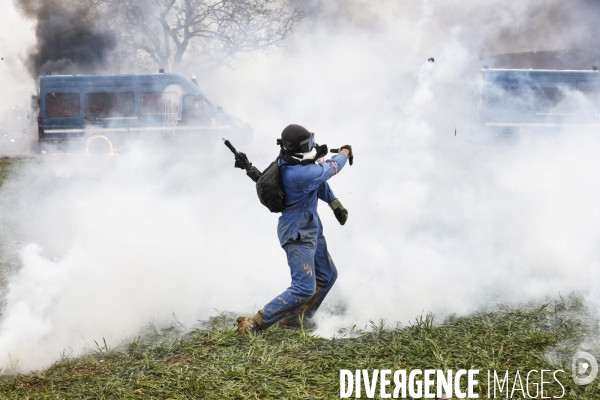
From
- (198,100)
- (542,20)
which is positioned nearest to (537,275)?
(542,20)

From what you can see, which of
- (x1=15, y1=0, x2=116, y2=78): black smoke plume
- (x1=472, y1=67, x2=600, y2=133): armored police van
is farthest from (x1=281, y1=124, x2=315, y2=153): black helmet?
(x1=15, y1=0, x2=116, y2=78): black smoke plume

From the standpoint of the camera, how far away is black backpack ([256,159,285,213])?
445 centimetres

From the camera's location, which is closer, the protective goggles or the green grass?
the green grass

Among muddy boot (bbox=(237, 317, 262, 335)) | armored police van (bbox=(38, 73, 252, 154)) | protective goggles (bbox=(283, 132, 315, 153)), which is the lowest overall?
muddy boot (bbox=(237, 317, 262, 335))

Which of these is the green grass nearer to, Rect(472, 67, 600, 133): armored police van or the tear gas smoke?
the tear gas smoke

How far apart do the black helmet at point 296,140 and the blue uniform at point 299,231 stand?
111mm

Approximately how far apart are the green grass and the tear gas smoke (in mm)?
415

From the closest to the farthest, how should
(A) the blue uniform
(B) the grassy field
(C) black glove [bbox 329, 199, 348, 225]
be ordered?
1. (B) the grassy field
2. (A) the blue uniform
3. (C) black glove [bbox 329, 199, 348, 225]

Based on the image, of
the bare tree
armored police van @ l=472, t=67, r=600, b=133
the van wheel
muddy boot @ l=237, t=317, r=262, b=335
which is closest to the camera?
muddy boot @ l=237, t=317, r=262, b=335

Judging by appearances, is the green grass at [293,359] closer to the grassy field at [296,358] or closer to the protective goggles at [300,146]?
the grassy field at [296,358]

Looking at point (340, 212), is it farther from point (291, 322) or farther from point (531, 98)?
point (531, 98)

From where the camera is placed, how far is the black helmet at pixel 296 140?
4.44 metres

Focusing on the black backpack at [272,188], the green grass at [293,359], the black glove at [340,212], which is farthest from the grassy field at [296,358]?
the black backpack at [272,188]

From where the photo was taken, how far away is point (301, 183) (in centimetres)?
443
